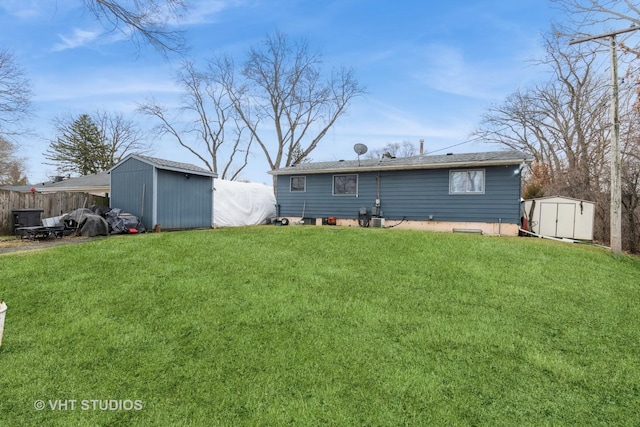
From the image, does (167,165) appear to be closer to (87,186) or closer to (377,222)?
(87,186)

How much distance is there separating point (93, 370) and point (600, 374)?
4327 mm

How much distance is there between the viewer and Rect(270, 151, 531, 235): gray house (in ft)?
35.0

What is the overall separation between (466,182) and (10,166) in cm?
3666

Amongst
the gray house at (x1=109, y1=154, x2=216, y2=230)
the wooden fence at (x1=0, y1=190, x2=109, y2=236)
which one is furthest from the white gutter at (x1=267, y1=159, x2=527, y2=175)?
the wooden fence at (x1=0, y1=190, x2=109, y2=236)

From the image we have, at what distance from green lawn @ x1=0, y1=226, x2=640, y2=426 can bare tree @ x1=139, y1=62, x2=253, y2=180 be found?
22.7m

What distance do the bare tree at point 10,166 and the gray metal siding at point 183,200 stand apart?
20.6m

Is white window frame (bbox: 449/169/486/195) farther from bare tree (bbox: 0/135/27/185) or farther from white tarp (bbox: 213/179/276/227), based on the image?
bare tree (bbox: 0/135/27/185)

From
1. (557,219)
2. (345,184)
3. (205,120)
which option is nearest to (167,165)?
(345,184)

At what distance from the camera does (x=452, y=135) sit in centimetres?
2084

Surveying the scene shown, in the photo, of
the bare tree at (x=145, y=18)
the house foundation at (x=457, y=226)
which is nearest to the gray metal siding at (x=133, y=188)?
the bare tree at (x=145, y=18)

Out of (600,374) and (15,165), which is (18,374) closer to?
(600,374)

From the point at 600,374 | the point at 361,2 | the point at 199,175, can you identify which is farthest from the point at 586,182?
the point at 199,175

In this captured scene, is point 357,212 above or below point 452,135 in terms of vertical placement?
below

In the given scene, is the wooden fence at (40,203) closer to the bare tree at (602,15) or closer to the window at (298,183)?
the window at (298,183)
